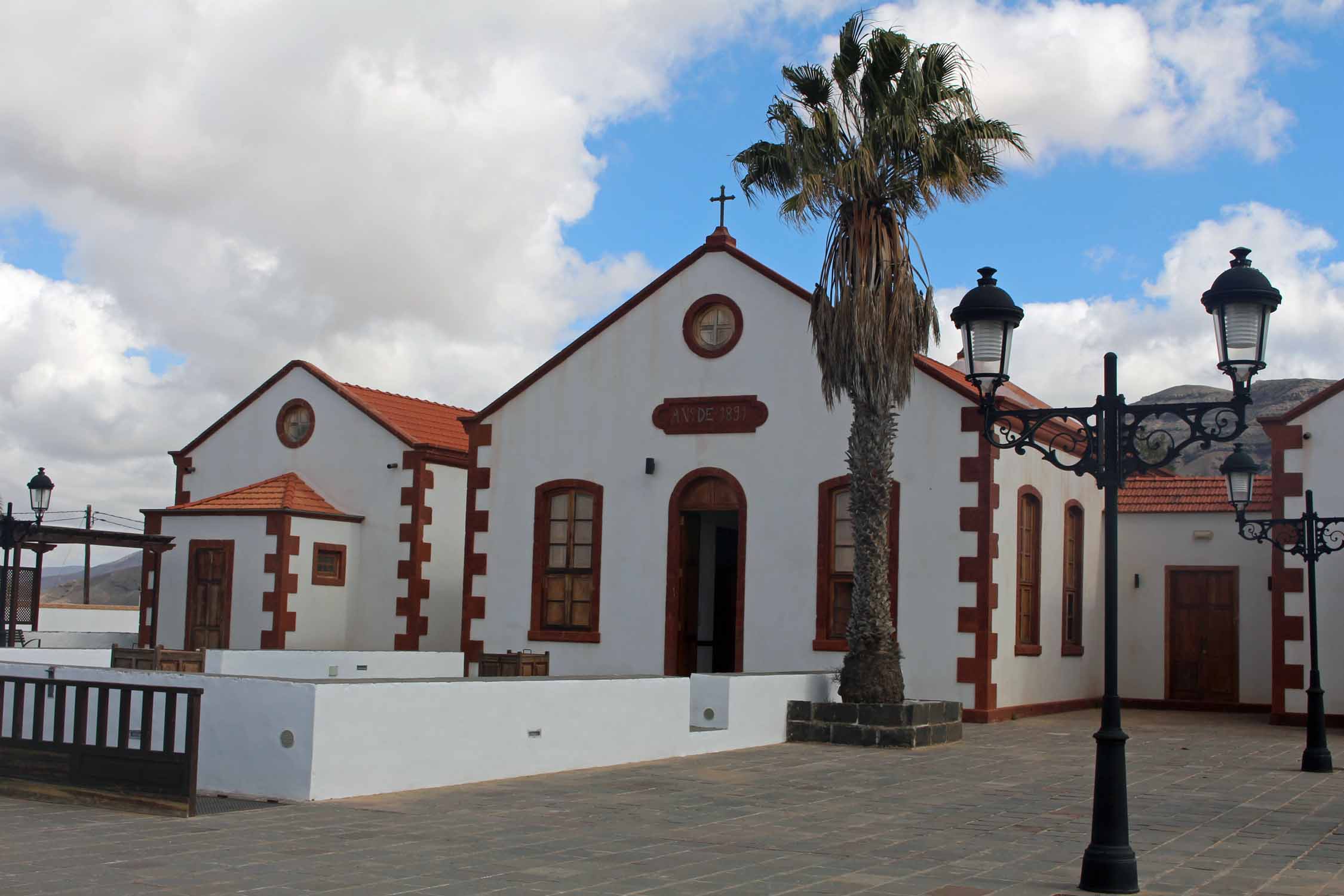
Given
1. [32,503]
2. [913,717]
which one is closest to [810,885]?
[913,717]

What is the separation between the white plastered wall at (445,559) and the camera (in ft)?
77.4

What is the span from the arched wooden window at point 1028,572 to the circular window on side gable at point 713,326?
4.63 m

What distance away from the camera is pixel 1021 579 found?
19.9 meters

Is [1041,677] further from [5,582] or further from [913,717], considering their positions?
[5,582]

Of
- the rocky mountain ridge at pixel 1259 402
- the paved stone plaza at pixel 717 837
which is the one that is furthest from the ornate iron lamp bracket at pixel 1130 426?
the rocky mountain ridge at pixel 1259 402

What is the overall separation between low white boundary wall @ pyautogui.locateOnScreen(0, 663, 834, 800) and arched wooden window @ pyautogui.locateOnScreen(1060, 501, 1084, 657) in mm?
9531

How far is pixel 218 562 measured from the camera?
75.2ft

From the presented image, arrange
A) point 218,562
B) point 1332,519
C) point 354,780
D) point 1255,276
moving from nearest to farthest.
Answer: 1. point 1255,276
2. point 354,780
3. point 1332,519
4. point 218,562

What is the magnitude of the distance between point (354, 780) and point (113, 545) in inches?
591

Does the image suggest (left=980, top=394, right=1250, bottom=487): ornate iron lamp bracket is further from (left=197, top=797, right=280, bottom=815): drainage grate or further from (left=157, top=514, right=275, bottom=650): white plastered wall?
(left=157, top=514, right=275, bottom=650): white plastered wall

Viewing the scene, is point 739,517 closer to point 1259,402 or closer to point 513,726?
point 513,726

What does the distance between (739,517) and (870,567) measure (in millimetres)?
4126

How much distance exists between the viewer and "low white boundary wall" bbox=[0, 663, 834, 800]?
33.2 ft

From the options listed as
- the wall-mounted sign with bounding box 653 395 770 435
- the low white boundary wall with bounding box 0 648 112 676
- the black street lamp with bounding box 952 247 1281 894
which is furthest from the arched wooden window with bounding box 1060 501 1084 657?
the black street lamp with bounding box 952 247 1281 894
